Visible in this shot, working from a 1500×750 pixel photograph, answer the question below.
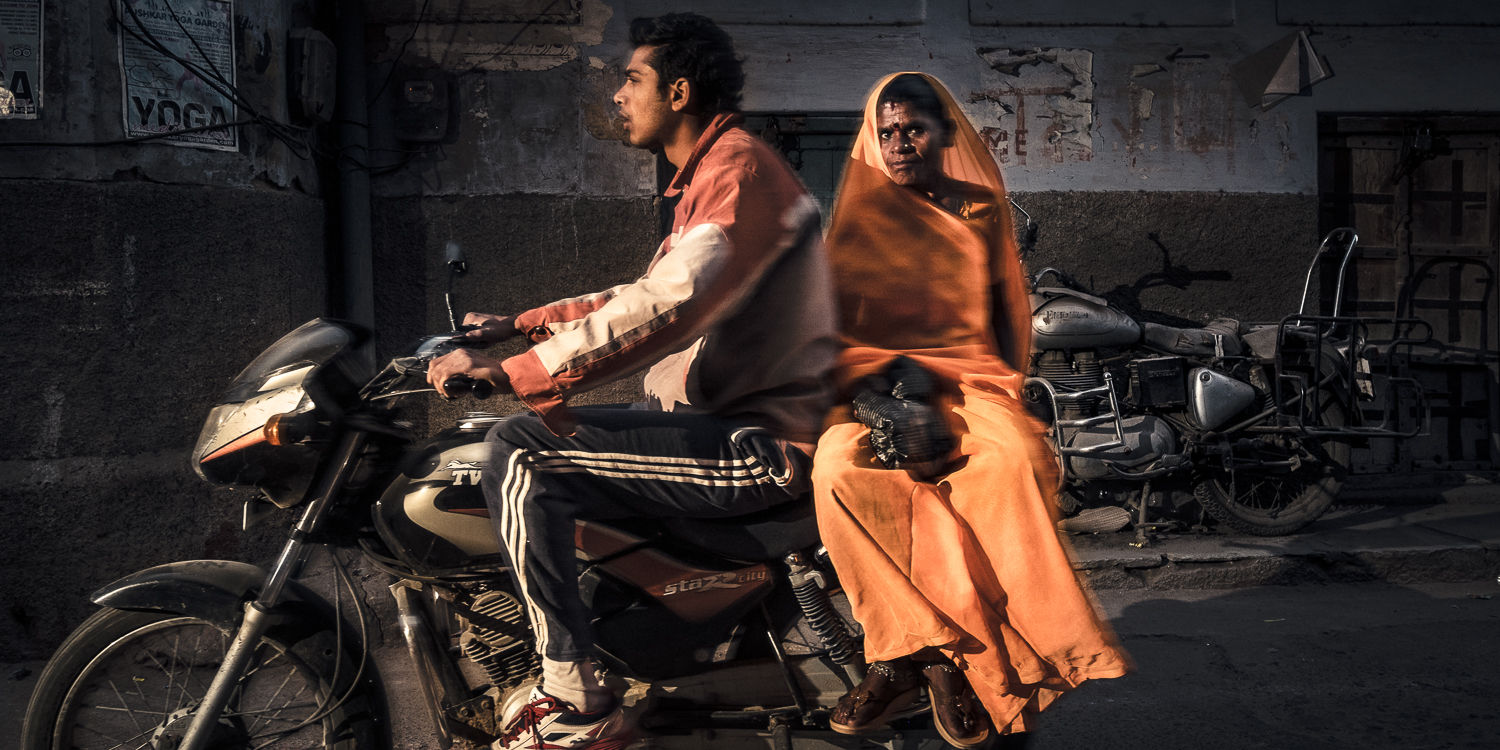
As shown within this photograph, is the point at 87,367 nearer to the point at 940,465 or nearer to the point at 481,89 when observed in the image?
the point at 481,89

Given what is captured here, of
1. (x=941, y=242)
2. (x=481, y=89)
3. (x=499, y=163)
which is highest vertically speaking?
(x=481, y=89)

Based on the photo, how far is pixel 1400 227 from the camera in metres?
6.25

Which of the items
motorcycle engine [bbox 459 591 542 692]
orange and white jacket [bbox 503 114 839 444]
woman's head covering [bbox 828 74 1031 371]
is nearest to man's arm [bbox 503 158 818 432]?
orange and white jacket [bbox 503 114 839 444]

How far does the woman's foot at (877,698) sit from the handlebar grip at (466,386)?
0.95 meters

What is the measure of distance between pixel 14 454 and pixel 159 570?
7.81ft

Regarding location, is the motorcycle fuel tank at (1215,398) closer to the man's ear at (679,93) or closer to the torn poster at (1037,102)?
the torn poster at (1037,102)

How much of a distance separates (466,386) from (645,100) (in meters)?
0.77

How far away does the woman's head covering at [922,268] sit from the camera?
8.58ft

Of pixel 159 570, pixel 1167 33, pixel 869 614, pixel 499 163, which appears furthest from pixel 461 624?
pixel 1167 33

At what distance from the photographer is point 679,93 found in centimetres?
220

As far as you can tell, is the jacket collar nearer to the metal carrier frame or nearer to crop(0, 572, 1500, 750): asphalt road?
crop(0, 572, 1500, 750): asphalt road

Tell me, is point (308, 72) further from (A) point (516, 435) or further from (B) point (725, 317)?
(B) point (725, 317)

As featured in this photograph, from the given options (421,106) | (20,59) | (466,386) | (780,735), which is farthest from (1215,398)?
(20,59)

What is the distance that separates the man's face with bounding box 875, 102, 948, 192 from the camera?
2.86 metres
